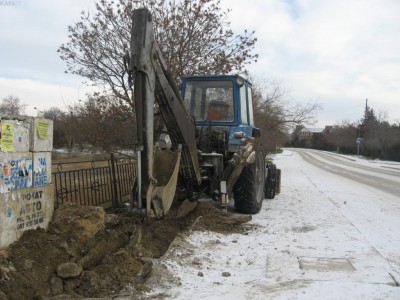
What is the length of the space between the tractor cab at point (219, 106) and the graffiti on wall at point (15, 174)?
3.90 m

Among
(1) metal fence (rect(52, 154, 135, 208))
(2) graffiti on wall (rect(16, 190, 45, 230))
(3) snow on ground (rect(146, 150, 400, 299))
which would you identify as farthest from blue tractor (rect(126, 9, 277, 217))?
(1) metal fence (rect(52, 154, 135, 208))

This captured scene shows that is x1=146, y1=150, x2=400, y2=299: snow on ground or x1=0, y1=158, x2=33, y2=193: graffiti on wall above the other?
x1=0, y1=158, x2=33, y2=193: graffiti on wall

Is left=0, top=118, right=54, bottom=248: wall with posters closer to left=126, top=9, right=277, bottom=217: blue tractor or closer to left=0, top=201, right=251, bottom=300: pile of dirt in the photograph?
left=0, top=201, right=251, bottom=300: pile of dirt

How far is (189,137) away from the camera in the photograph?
6.96 m

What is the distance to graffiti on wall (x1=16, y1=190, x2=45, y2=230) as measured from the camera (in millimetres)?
5141

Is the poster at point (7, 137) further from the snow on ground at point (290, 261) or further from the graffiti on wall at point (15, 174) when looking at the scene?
the snow on ground at point (290, 261)

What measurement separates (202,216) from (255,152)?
1.71 meters

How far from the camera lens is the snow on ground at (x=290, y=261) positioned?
469cm

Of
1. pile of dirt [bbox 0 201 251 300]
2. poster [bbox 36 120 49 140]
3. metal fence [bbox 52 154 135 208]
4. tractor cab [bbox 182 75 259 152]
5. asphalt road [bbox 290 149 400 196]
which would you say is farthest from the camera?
asphalt road [bbox 290 149 400 196]

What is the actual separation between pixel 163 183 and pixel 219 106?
3426 mm

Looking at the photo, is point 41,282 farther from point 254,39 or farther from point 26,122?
point 254,39

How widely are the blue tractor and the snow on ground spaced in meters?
0.82

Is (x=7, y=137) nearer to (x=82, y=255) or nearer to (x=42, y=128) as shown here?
(x=42, y=128)

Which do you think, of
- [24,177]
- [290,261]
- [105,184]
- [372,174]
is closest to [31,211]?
[24,177]
